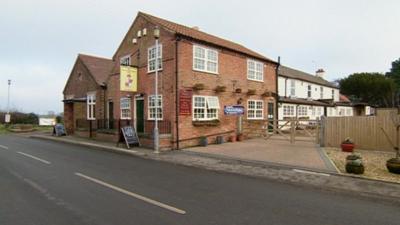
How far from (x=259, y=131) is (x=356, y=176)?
13.5 m

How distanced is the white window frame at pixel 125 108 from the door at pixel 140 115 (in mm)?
887

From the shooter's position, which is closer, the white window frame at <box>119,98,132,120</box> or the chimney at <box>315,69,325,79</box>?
the white window frame at <box>119,98,132,120</box>

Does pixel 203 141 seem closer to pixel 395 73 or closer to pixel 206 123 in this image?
pixel 206 123

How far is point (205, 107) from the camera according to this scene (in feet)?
63.1

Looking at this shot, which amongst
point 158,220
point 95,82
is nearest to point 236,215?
point 158,220

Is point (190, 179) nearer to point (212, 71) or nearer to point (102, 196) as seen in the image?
point (102, 196)

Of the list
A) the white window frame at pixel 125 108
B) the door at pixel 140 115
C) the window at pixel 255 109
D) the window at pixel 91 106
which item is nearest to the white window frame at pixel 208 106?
the door at pixel 140 115

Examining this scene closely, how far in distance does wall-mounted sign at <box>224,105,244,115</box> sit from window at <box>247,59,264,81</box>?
10.5ft

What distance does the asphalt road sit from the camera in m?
5.66

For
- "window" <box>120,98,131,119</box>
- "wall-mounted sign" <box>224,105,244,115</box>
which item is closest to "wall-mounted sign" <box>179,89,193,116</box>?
"wall-mounted sign" <box>224,105,244,115</box>

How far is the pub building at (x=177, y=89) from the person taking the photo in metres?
17.8

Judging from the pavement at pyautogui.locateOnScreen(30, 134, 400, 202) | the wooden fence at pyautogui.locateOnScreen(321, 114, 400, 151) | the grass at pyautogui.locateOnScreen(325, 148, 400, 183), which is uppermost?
the wooden fence at pyautogui.locateOnScreen(321, 114, 400, 151)

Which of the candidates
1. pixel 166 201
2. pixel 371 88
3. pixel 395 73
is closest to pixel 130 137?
pixel 166 201

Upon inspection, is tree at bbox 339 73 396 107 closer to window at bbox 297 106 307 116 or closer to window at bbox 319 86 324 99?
window at bbox 319 86 324 99
